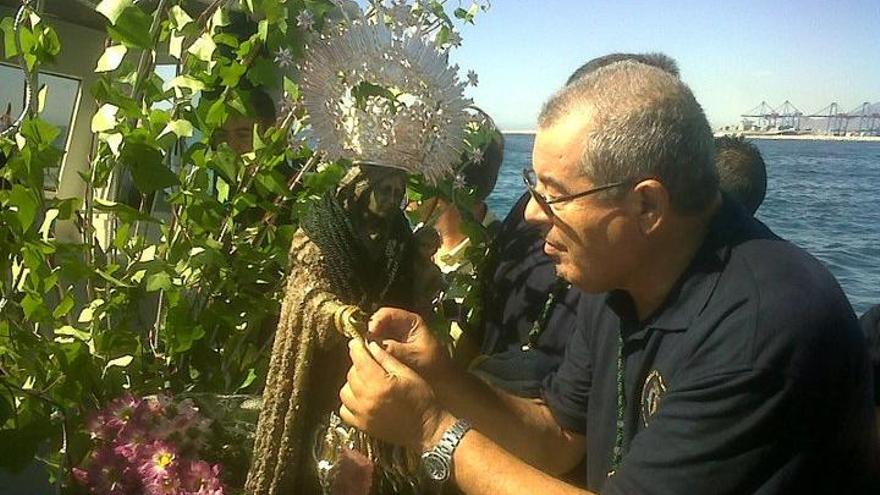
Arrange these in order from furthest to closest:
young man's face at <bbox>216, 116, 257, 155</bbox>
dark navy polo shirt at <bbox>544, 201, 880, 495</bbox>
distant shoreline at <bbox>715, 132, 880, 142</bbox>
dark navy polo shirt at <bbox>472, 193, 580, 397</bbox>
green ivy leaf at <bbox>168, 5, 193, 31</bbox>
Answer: distant shoreline at <bbox>715, 132, 880, 142</bbox>
dark navy polo shirt at <bbox>472, 193, 580, 397</bbox>
young man's face at <bbox>216, 116, 257, 155</bbox>
green ivy leaf at <bbox>168, 5, 193, 31</bbox>
dark navy polo shirt at <bbox>544, 201, 880, 495</bbox>

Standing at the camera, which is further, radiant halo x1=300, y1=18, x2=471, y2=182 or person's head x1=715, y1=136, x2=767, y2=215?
person's head x1=715, y1=136, x2=767, y2=215

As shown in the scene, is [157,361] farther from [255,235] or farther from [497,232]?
[497,232]

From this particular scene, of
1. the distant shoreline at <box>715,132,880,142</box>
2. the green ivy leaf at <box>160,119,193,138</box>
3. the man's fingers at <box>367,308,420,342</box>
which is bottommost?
the distant shoreline at <box>715,132,880,142</box>

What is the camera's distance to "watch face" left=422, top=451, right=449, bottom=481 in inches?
63.1

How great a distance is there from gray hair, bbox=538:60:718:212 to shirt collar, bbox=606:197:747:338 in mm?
63

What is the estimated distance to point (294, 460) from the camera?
63.7 inches

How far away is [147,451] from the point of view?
5.42 feet

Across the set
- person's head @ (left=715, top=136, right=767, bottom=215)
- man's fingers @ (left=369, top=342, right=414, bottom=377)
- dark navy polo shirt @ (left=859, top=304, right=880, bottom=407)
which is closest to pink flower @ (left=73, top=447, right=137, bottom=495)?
man's fingers @ (left=369, top=342, right=414, bottom=377)

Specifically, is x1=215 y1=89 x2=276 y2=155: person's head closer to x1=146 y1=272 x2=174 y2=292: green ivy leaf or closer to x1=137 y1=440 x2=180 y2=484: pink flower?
x1=146 y1=272 x2=174 y2=292: green ivy leaf

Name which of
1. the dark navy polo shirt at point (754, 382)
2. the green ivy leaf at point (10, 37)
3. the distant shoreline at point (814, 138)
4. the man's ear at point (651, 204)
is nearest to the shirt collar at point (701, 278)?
the dark navy polo shirt at point (754, 382)

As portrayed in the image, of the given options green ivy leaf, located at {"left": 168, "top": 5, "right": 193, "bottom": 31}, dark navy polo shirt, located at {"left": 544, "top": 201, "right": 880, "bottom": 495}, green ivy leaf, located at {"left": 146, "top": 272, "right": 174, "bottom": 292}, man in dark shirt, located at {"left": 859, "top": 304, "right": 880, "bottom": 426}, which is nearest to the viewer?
dark navy polo shirt, located at {"left": 544, "top": 201, "right": 880, "bottom": 495}

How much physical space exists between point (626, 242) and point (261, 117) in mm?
884

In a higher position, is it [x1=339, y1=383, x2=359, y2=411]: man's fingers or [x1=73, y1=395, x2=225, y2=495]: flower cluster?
[x1=339, y1=383, x2=359, y2=411]: man's fingers

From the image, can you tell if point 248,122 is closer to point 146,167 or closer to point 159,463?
point 146,167
